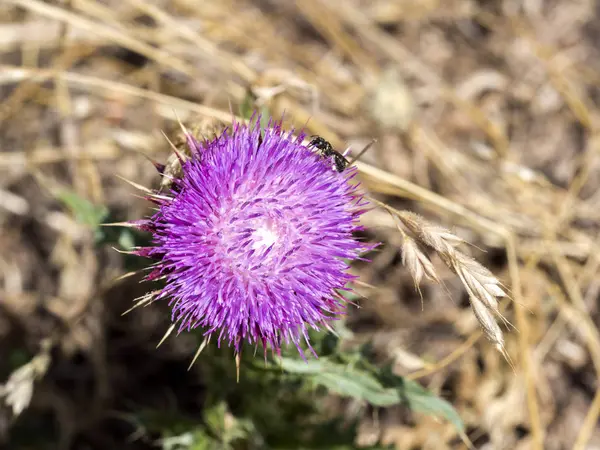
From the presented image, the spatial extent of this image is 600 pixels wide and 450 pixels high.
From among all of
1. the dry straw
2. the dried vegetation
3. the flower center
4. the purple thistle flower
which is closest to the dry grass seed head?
the dry straw

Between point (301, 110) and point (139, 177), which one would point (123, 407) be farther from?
point (301, 110)

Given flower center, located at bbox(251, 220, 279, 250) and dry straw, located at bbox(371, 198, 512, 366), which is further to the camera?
flower center, located at bbox(251, 220, 279, 250)

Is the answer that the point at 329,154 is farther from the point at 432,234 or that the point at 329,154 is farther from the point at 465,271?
the point at 465,271

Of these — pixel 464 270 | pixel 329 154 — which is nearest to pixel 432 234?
pixel 464 270

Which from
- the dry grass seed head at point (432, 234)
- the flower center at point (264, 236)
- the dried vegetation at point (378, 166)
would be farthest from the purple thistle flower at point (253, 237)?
the dried vegetation at point (378, 166)

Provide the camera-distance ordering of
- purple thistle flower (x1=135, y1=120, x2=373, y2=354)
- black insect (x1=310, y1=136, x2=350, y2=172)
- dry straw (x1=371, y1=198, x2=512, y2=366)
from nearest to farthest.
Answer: dry straw (x1=371, y1=198, x2=512, y2=366) < purple thistle flower (x1=135, y1=120, x2=373, y2=354) < black insect (x1=310, y1=136, x2=350, y2=172)

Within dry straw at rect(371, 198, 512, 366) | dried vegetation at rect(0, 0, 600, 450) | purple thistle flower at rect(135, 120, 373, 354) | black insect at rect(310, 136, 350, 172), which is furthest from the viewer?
dried vegetation at rect(0, 0, 600, 450)

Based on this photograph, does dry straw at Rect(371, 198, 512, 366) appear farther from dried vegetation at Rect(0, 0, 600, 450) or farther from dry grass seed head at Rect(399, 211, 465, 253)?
dried vegetation at Rect(0, 0, 600, 450)
